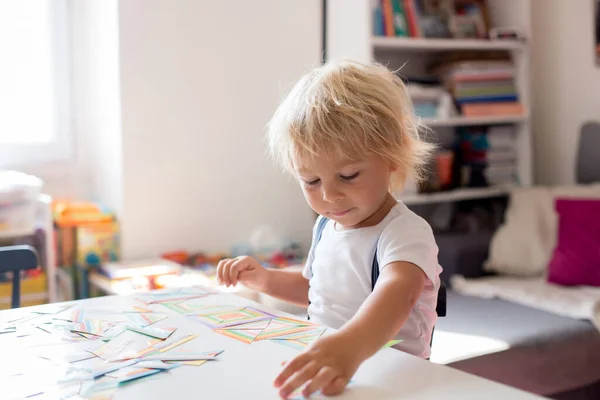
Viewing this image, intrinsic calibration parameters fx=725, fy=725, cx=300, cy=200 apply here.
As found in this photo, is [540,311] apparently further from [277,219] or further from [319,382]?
[319,382]

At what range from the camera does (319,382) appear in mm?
768

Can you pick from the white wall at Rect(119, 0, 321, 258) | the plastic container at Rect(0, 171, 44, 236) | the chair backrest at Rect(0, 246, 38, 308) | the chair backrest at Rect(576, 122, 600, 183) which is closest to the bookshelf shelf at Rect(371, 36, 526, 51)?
the white wall at Rect(119, 0, 321, 258)

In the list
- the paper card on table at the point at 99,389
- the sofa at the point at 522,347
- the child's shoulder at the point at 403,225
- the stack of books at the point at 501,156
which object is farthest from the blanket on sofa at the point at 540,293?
the paper card on table at the point at 99,389

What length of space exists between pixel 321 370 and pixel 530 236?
2198 mm

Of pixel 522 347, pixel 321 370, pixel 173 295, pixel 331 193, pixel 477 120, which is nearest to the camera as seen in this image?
pixel 321 370

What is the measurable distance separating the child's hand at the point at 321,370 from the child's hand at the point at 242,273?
48 centimetres

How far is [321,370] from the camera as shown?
0.78 meters

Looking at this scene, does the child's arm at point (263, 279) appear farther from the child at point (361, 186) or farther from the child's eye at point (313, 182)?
the child's eye at point (313, 182)

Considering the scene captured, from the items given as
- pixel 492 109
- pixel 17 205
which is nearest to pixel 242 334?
pixel 17 205

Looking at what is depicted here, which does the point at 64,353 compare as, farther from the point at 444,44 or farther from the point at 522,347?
the point at 444,44

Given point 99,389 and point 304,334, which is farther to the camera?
point 304,334

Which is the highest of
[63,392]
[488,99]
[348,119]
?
[488,99]

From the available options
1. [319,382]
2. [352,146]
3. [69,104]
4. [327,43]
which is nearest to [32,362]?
[319,382]

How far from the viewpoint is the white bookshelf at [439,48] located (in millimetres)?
2979
